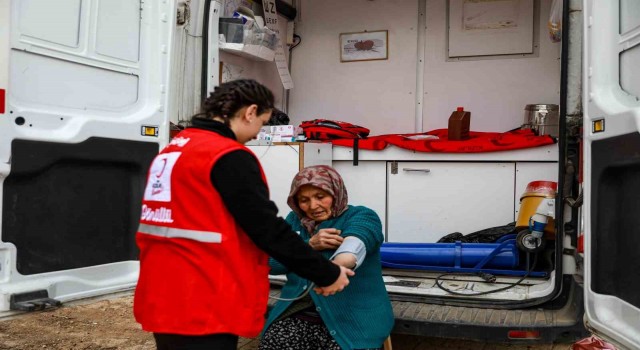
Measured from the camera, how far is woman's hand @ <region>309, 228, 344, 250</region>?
2582mm

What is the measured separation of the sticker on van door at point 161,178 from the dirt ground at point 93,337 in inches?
Result: 75.2

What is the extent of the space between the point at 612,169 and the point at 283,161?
8.97 ft

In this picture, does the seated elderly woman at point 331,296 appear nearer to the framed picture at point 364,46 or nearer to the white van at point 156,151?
the white van at point 156,151

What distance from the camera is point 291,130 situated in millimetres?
4836

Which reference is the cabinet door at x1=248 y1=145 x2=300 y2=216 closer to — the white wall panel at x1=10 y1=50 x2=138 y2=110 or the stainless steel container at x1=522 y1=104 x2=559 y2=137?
the white wall panel at x1=10 y1=50 x2=138 y2=110

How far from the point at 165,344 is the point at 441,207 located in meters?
3.39


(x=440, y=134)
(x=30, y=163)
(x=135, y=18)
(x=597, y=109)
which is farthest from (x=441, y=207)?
(x=30, y=163)

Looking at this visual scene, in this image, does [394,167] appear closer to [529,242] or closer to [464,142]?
[464,142]

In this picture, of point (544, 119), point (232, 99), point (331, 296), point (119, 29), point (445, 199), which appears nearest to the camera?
point (232, 99)

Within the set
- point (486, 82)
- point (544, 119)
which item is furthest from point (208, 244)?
point (486, 82)

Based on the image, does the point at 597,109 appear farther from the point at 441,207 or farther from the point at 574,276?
the point at 441,207

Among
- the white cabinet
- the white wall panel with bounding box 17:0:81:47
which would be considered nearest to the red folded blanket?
the white cabinet

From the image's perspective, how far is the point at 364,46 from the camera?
20.1 feet

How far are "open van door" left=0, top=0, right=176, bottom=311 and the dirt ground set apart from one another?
0.95m
